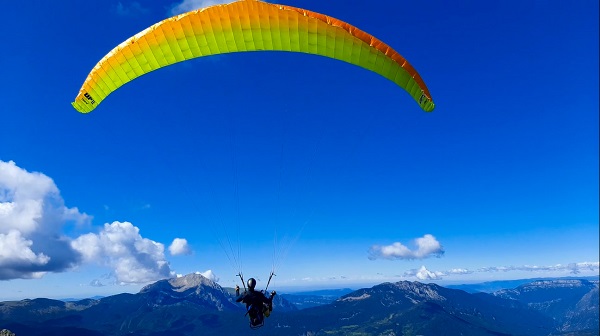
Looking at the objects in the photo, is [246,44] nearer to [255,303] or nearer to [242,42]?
[242,42]

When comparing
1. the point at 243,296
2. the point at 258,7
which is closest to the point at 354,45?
the point at 258,7

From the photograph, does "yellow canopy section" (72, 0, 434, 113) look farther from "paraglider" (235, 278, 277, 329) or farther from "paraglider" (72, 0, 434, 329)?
"paraglider" (235, 278, 277, 329)

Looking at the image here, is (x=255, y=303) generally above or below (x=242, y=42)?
below

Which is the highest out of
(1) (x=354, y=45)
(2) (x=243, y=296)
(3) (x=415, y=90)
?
(1) (x=354, y=45)

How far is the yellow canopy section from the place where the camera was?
18.8 m

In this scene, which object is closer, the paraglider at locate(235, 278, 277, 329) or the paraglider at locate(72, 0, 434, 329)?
the paraglider at locate(72, 0, 434, 329)

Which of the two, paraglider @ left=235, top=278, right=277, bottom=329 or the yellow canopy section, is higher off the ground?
the yellow canopy section

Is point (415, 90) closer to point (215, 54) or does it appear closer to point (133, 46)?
point (215, 54)

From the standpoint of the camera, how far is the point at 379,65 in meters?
20.5

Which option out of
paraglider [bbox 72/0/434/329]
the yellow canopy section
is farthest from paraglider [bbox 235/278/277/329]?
the yellow canopy section

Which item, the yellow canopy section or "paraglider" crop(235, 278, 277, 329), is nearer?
the yellow canopy section

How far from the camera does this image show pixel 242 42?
19.7m

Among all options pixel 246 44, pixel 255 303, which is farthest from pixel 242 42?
pixel 255 303

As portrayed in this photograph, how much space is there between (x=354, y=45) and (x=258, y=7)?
4.85 metres
